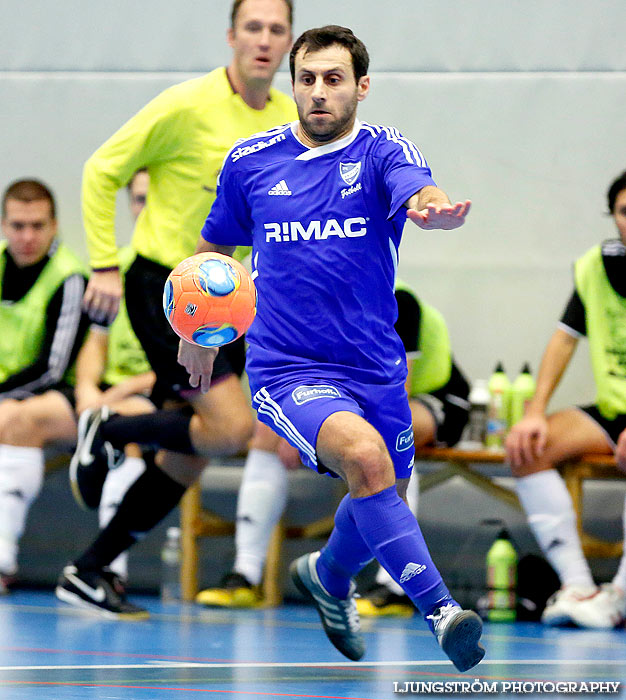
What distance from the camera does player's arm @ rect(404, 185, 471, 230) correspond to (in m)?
3.37

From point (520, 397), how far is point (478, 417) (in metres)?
0.30

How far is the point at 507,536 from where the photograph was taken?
6.58 m

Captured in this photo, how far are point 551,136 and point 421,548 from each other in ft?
13.7

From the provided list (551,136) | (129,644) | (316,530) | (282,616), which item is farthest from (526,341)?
(129,644)

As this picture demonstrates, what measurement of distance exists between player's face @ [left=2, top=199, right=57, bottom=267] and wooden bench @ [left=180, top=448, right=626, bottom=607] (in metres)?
1.65

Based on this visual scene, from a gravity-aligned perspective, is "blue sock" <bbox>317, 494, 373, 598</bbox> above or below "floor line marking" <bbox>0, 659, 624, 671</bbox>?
above

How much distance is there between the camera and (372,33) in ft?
24.4

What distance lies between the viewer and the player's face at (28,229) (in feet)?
22.9

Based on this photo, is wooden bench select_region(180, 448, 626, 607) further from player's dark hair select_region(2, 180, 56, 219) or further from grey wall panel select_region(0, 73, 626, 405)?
player's dark hair select_region(2, 180, 56, 219)

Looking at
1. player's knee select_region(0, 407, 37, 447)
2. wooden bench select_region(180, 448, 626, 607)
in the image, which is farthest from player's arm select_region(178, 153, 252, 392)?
player's knee select_region(0, 407, 37, 447)

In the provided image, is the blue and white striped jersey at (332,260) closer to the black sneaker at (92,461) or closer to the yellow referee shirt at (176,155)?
the yellow referee shirt at (176,155)

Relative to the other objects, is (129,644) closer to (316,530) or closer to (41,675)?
(41,675)

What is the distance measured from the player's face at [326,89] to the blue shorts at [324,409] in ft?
2.77

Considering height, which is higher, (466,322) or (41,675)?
(466,322)
